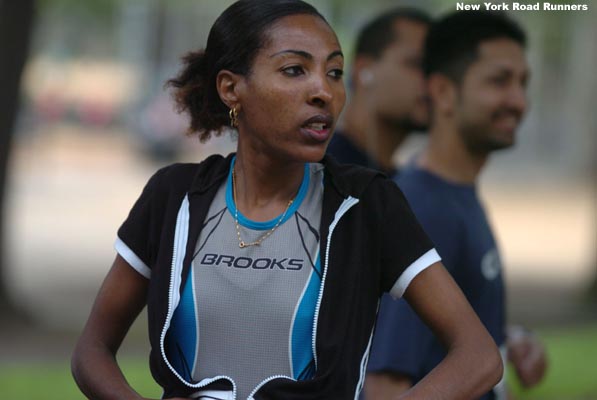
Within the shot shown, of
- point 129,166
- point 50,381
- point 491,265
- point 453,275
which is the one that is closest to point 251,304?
point 453,275

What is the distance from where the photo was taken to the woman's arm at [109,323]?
8.84 feet

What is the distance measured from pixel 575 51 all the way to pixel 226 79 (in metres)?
35.8

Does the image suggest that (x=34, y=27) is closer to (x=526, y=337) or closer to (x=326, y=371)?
(x=526, y=337)

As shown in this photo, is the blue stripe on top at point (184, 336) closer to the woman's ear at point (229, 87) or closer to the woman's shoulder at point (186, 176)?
the woman's shoulder at point (186, 176)

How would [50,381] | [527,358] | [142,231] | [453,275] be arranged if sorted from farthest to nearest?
[50,381] < [527,358] < [453,275] < [142,231]

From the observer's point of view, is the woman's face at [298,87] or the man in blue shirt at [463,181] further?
the man in blue shirt at [463,181]

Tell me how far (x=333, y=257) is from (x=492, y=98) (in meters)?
1.73

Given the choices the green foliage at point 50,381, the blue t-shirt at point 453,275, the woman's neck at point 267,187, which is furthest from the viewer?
the green foliage at point 50,381

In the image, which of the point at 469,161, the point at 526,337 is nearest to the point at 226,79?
the point at 469,161

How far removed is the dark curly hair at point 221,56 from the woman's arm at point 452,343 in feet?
2.08

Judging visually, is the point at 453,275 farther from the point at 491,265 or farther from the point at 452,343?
the point at 452,343

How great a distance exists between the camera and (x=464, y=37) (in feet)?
14.0

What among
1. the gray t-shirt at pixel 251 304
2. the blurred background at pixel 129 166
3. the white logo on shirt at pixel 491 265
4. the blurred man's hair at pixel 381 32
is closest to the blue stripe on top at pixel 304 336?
the gray t-shirt at pixel 251 304

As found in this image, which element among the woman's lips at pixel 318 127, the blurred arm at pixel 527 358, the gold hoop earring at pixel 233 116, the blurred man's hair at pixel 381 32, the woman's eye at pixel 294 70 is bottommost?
the blurred arm at pixel 527 358
